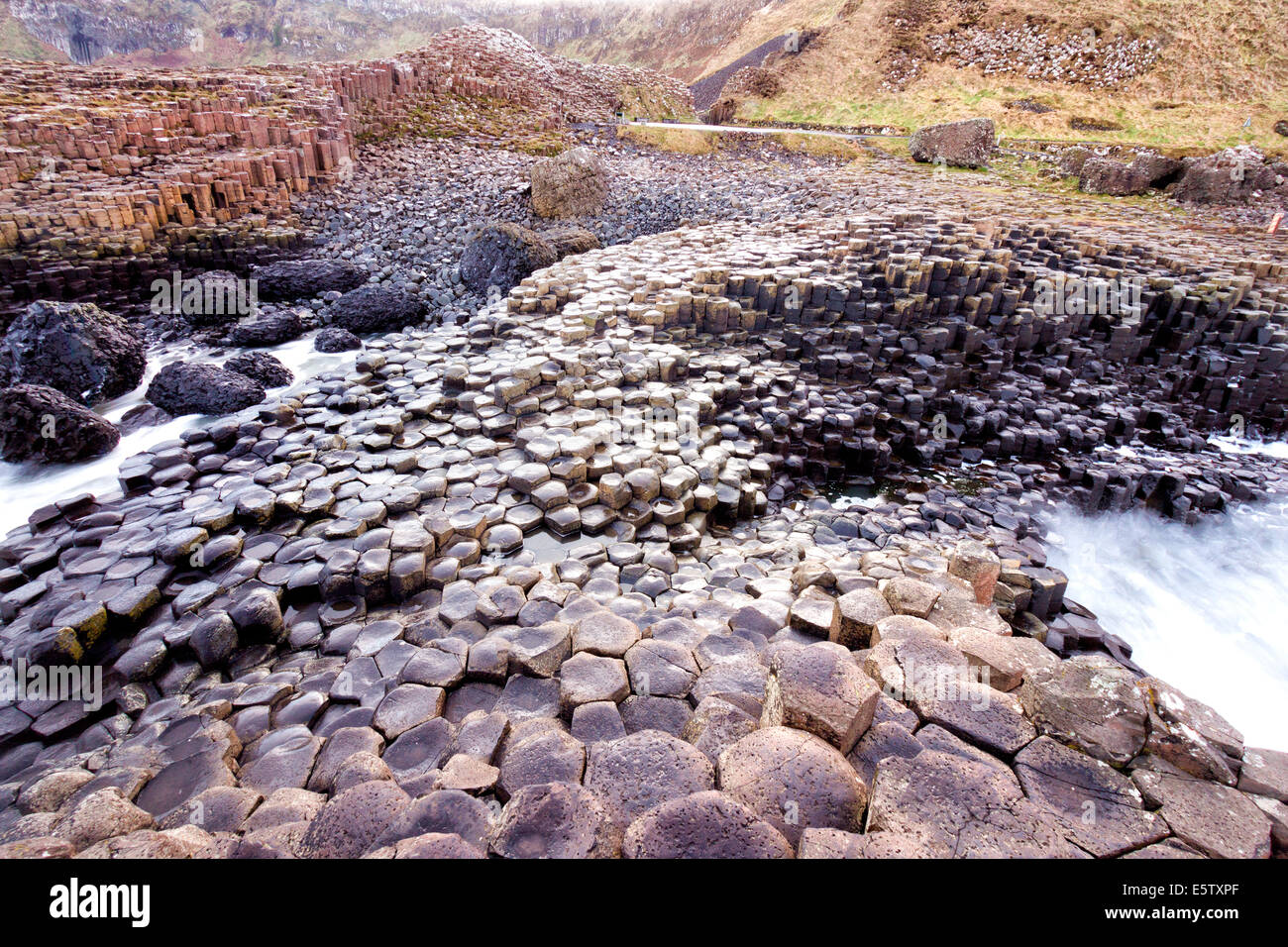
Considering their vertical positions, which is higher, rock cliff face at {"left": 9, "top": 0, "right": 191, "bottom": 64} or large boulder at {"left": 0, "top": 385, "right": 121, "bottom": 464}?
rock cliff face at {"left": 9, "top": 0, "right": 191, "bottom": 64}

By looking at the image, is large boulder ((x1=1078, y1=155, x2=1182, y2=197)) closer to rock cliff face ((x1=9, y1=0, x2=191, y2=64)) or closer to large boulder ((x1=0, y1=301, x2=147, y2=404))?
large boulder ((x1=0, y1=301, x2=147, y2=404))

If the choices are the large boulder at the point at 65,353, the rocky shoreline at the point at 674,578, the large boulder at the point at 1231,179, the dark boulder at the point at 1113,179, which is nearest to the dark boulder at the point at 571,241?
the rocky shoreline at the point at 674,578

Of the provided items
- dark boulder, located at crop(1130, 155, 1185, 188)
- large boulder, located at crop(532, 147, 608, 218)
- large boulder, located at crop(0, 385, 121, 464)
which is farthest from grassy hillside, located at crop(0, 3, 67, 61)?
dark boulder, located at crop(1130, 155, 1185, 188)

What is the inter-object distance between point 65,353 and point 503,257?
23.8ft

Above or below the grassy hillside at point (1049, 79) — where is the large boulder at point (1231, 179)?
below


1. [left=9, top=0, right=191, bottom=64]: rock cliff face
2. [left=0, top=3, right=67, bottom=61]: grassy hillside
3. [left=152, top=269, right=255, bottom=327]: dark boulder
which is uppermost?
[left=9, top=0, right=191, bottom=64]: rock cliff face

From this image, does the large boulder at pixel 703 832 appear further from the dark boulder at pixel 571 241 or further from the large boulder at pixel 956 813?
the dark boulder at pixel 571 241

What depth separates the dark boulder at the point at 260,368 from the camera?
9.24 metres

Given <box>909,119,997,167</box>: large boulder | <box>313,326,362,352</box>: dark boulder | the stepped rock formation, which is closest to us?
<box>313,326,362,352</box>: dark boulder

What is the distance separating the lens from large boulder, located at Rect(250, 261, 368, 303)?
1289 cm

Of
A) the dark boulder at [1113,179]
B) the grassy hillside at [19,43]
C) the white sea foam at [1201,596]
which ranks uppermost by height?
the grassy hillside at [19,43]

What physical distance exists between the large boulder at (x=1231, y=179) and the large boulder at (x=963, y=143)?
23.0 feet

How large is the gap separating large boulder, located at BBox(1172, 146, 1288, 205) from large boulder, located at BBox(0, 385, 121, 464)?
A: 30198 millimetres
